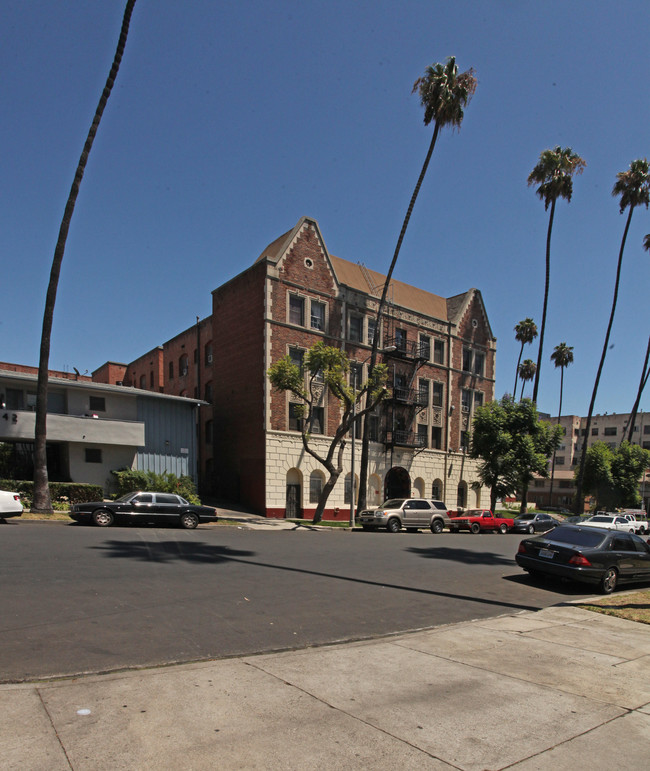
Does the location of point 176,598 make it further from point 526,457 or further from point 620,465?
point 620,465

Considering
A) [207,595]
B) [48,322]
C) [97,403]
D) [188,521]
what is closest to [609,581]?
[207,595]

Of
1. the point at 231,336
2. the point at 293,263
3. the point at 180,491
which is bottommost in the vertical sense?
the point at 180,491

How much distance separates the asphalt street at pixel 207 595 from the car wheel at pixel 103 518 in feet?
7.61

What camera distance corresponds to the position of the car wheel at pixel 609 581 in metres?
12.8

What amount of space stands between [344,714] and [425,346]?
38803mm

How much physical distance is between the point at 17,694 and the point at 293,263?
102 feet

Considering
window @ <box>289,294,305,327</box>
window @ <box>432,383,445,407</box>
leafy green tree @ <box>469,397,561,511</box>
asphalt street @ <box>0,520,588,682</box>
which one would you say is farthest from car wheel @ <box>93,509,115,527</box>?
window @ <box>432,383,445,407</box>

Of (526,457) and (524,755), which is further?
(526,457)

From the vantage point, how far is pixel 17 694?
5.00 meters

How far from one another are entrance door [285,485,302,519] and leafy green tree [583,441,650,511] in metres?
34.4

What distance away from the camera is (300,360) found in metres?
34.8

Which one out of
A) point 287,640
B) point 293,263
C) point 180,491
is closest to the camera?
point 287,640

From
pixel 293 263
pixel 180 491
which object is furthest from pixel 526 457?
pixel 180 491

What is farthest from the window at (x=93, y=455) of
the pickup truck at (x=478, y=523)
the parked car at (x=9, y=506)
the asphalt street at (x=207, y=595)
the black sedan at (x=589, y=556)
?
the black sedan at (x=589, y=556)
